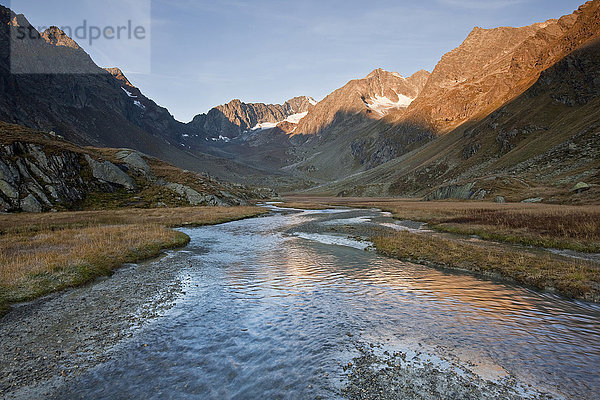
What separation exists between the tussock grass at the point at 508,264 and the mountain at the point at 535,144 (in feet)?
126

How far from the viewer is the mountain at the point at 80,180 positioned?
5200 centimetres

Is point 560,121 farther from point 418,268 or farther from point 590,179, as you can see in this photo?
point 418,268

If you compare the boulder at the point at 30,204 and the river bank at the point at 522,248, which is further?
the boulder at the point at 30,204

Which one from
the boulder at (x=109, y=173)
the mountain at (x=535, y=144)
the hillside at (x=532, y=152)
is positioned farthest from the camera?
the mountain at (x=535, y=144)

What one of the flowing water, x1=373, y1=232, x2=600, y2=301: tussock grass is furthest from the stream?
x1=373, y1=232, x2=600, y2=301: tussock grass

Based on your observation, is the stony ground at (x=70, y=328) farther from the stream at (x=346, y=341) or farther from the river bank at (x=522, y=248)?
the river bank at (x=522, y=248)

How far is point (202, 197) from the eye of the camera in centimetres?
7650

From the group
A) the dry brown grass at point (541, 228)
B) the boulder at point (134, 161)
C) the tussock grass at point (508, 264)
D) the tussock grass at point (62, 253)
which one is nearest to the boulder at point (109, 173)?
the boulder at point (134, 161)

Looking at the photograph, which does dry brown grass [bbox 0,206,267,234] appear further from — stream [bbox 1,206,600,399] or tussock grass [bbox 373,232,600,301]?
tussock grass [bbox 373,232,600,301]

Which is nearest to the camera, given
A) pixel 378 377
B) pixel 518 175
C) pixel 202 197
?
pixel 378 377

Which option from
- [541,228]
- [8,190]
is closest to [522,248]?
[541,228]

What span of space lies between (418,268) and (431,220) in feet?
91.8

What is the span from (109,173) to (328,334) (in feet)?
245

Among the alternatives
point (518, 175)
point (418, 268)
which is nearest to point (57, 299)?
point (418, 268)
